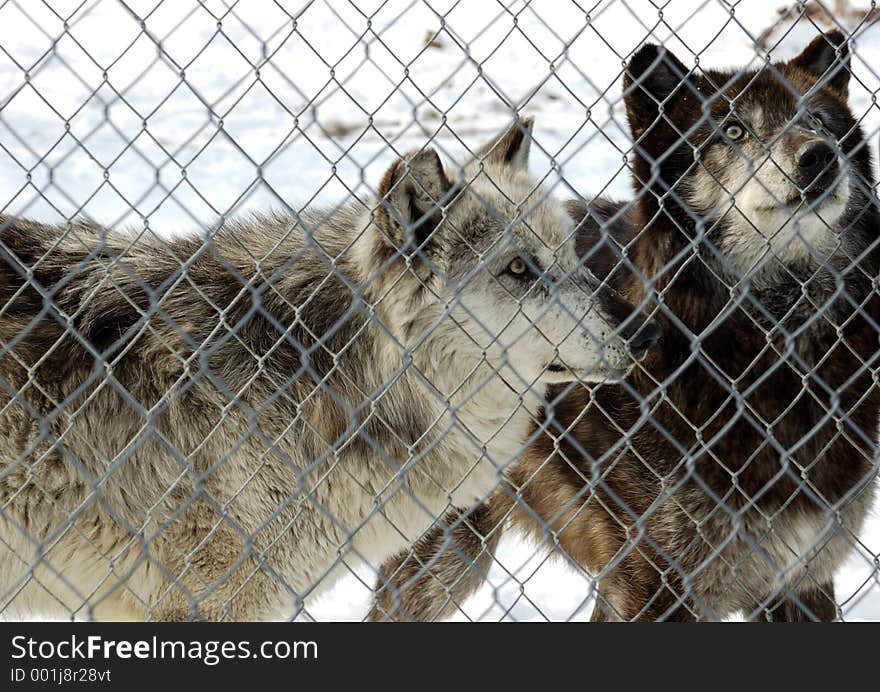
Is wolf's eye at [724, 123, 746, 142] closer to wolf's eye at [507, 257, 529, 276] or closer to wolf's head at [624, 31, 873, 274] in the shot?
wolf's head at [624, 31, 873, 274]

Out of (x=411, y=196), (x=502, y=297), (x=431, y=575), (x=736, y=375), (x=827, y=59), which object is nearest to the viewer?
(x=411, y=196)

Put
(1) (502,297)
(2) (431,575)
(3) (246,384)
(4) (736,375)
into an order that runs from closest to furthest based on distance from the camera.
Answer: (3) (246,384)
(1) (502,297)
(4) (736,375)
(2) (431,575)

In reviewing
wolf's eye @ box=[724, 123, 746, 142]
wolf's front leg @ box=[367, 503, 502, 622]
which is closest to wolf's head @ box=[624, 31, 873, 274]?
wolf's eye @ box=[724, 123, 746, 142]

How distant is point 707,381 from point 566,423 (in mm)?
548

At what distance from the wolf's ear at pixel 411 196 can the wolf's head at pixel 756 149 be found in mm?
756

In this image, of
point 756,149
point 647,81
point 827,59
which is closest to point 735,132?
point 756,149

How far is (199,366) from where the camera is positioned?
321 centimetres

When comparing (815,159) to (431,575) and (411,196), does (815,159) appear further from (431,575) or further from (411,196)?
(431,575)

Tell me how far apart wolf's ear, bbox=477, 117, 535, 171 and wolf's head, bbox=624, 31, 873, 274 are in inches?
14.7

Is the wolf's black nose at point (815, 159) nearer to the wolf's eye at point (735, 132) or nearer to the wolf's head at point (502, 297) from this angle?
the wolf's eye at point (735, 132)

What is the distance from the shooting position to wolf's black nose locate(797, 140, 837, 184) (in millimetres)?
3146

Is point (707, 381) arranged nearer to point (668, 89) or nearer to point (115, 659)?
point (668, 89)

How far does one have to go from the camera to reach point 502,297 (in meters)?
3.29

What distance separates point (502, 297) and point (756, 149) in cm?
102
